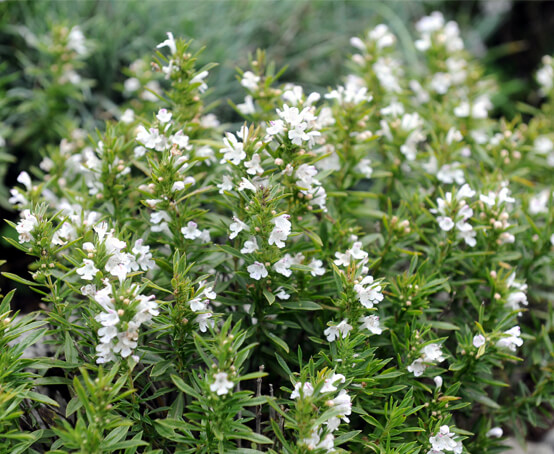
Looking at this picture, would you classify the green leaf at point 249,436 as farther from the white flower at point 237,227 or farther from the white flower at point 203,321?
the white flower at point 237,227

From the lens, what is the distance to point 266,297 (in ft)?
6.46

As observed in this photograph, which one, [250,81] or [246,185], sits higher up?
[250,81]

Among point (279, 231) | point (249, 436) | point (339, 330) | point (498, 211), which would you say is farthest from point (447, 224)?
point (249, 436)

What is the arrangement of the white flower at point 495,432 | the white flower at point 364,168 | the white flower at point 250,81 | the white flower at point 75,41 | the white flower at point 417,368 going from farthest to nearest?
1. the white flower at point 75,41
2. the white flower at point 364,168
3. the white flower at point 250,81
4. the white flower at point 495,432
5. the white flower at point 417,368

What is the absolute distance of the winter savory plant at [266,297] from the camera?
1.75 m

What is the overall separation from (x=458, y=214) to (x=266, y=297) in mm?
954

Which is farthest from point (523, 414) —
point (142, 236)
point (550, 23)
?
point (550, 23)

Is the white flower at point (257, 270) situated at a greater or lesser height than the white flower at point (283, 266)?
greater

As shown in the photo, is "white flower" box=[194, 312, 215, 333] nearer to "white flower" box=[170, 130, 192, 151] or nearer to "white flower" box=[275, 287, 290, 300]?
"white flower" box=[275, 287, 290, 300]

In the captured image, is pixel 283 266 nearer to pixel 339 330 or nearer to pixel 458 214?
pixel 339 330

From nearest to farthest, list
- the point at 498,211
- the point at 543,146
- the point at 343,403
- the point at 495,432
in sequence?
the point at 343,403, the point at 495,432, the point at 498,211, the point at 543,146

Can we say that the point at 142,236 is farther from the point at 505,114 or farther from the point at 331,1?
the point at 505,114

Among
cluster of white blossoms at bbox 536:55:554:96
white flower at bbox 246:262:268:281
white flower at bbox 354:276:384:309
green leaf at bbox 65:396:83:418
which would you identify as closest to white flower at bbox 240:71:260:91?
white flower at bbox 246:262:268:281

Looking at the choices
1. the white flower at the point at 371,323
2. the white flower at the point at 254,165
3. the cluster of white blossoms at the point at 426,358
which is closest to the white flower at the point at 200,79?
the white flower at the point at 254,165
